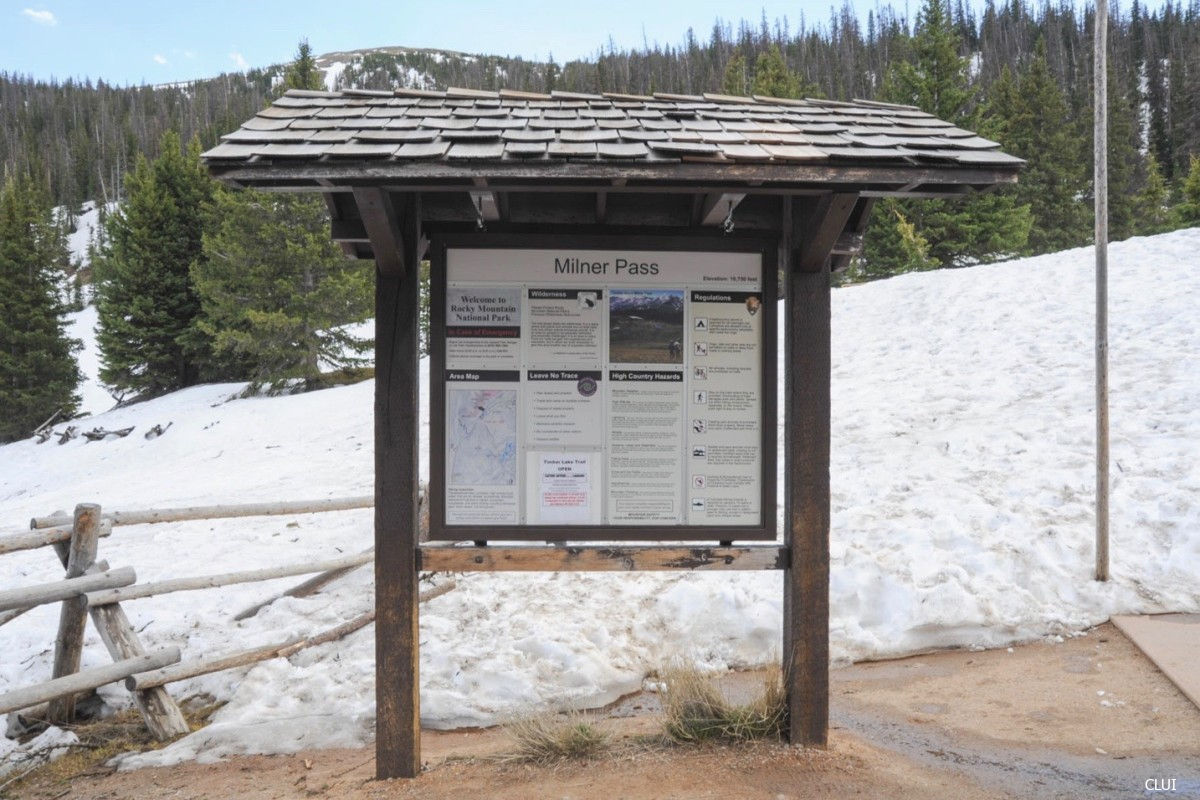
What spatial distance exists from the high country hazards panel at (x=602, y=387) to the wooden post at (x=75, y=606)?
2918 mm

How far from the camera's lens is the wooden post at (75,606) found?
5.08 meters

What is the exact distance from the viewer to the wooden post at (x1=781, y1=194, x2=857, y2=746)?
154 inches

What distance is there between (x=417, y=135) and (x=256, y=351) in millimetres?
19645

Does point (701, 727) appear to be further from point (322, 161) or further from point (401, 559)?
point (322, 161)

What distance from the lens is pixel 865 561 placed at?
21.0ft

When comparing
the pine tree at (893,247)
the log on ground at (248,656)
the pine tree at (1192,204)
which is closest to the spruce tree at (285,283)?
the pine tree at (893,247)

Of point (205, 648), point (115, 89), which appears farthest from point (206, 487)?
point (115, 89)

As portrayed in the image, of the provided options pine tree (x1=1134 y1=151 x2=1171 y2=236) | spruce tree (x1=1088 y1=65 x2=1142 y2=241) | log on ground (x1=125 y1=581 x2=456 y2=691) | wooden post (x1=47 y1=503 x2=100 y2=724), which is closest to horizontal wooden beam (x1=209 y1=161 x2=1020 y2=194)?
Result: wooden post (x1=47 y1=503 x2=100 y2=724)

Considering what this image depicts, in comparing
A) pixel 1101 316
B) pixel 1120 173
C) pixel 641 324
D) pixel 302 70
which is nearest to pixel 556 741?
pixel 641 324

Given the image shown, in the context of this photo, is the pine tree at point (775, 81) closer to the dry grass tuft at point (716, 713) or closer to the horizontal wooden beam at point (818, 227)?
the horizontal wooden beam at point (818, 227)

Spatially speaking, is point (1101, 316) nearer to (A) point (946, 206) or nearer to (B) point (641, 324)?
(B) point (641, 324)

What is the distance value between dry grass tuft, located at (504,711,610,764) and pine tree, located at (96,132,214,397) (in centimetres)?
2460

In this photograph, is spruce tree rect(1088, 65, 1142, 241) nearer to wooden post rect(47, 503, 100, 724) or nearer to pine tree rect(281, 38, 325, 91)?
pine tree rect(281, 38, 325, 91)

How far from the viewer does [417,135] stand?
11.0ft
